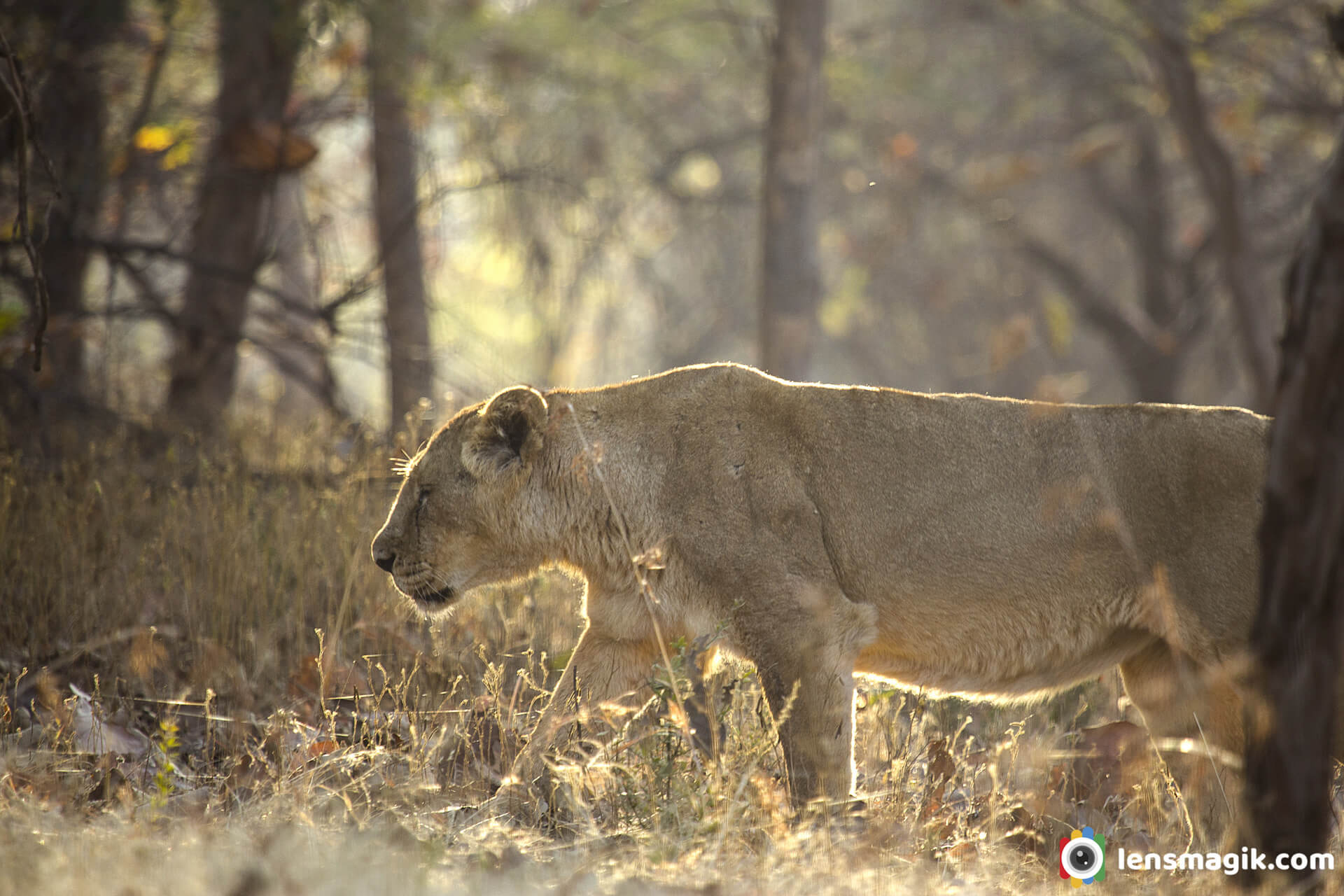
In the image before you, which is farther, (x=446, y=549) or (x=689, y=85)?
(x=689, y=85)

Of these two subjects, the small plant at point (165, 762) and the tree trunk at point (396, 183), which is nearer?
the small plant at point (165, 762)

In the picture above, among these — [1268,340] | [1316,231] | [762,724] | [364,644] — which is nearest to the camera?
[1316,231]

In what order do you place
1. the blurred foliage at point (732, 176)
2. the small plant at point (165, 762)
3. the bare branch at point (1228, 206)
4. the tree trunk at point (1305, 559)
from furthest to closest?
the bare branch at point (1228, 206) < the blurred foliage at point (732, 176) < the small plant at point (165, 762) < the tree trunk at point (1305, 559)

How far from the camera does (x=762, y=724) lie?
420 cm

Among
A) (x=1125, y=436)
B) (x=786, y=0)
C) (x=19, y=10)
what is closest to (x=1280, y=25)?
(x=786, y=0)

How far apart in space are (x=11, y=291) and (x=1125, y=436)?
26.0 feet

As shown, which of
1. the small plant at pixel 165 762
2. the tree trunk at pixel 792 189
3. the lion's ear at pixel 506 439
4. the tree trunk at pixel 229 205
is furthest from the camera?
the tree trunk at pixel 792 189

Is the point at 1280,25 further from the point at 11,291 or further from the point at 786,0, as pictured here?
the point at 11,291

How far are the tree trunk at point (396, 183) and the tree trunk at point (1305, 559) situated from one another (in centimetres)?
631

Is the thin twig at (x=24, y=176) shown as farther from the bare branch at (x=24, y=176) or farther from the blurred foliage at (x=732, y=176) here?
the blurred foliage at (x=732, y=176)

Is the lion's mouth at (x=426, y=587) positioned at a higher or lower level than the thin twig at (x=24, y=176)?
lower

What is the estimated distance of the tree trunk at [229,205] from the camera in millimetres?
8508

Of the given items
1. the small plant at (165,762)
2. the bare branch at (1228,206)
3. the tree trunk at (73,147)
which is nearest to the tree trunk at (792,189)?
the bare branch at (1228,206)

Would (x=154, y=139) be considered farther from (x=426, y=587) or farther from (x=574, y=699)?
(x=574, y=699)
